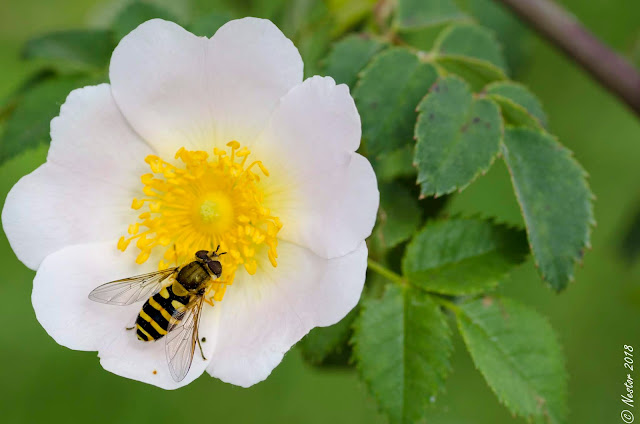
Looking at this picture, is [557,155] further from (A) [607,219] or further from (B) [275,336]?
(A) [607,219]

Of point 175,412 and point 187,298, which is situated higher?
point 187,298

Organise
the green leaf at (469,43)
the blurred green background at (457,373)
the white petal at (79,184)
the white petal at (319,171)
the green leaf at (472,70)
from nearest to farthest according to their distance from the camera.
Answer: the white petal at (319,171) → the white petal at (79,184) → the green leaf at (472,70) → the green leaf at (469,43) → the blurred green background at (457,373)

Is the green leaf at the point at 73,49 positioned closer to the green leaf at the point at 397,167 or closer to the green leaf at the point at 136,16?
the green leaf at the point at 136,16

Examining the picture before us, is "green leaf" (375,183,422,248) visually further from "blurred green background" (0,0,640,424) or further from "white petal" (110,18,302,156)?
"blurred green background" (0,0,640,424)

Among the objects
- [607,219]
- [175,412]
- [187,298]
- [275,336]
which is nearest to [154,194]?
[187,298]

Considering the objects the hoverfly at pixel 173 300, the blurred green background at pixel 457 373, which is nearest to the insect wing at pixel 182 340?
the hoverfly at pixel 173 300

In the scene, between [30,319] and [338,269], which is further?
[30,319]

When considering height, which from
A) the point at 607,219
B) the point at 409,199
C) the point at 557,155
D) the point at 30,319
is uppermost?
the point at 557,155
